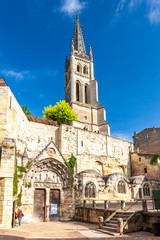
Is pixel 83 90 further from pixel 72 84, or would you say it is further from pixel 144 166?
pixel 144 166

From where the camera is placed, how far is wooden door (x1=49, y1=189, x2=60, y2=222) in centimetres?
1769

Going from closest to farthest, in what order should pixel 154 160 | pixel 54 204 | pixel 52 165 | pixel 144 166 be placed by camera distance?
pixel 54 204
pixel 52 165
pixel 154 160
pixel 144 166

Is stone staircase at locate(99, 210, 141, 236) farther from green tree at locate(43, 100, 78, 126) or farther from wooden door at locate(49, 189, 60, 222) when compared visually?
green tree at locate(43, 100, 78, 126)

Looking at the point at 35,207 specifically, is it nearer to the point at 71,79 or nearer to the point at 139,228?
the point at 139,228

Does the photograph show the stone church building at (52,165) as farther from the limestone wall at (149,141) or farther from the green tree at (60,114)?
the limestone wall at (149,141)

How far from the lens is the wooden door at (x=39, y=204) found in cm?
1697

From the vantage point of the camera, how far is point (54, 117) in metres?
37.7

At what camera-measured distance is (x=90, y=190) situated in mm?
21750

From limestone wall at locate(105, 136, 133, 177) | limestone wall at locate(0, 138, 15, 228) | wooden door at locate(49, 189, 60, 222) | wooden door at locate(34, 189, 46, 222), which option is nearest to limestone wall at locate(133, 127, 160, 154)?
limestone wall at locate(105, 136, 133, 177)

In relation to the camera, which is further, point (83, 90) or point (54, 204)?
point (83, 90)

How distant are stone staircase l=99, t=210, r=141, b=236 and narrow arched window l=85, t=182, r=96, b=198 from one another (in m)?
8.33

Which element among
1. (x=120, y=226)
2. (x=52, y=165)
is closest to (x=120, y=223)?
(x=120, y=226)

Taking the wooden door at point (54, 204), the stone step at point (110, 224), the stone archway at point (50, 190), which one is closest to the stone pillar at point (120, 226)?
the stone step at point (110, 224)

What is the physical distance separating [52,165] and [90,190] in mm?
5758
